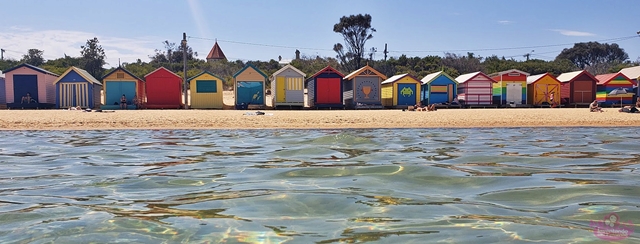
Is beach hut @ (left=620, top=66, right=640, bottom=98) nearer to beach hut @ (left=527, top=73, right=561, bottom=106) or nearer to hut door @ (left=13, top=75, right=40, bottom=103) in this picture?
beach hut @ (left=527, top=73, right=561, bottom=106)

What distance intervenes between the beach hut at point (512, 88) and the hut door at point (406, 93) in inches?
229

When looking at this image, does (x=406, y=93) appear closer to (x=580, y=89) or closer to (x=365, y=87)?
(x=365, y=87)

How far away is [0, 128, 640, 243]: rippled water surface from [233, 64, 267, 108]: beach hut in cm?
1746

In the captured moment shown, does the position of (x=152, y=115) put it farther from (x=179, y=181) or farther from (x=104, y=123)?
(x=179, y=181)

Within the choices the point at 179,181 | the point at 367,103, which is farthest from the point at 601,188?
the point at 367,103

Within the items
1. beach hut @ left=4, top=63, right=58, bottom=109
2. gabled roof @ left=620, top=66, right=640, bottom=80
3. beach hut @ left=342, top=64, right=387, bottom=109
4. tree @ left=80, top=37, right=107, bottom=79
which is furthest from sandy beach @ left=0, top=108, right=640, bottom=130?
tree @ left=80, top=37, right=107, bottom=79

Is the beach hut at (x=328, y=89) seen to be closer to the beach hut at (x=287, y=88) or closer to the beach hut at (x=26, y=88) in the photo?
the beach hut at (x=287, y=88)

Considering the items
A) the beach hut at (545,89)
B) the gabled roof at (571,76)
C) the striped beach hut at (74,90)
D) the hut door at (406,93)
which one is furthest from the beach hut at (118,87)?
the gabled roof at (571,76)

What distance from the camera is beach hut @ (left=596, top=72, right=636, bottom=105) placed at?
109ft

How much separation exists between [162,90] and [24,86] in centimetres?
724

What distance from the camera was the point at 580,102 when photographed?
33844mm

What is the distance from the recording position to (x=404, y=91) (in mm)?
31172

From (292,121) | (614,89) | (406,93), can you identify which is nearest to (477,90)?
(406,93)

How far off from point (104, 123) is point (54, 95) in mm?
13372
